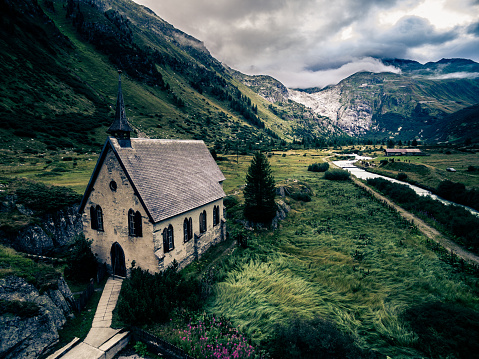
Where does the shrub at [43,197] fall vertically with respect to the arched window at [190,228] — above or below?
above

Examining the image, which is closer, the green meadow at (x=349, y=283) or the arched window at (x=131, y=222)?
the green meadow at (x=349, y=283)

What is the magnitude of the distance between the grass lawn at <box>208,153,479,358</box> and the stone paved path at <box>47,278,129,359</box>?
6.75 metres

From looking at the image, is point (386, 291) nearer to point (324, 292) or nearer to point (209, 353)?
point (324, 292)

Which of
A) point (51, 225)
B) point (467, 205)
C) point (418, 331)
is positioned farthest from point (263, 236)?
point (467, 205)

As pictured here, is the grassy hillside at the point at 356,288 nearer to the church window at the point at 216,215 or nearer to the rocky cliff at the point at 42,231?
the church window at the point at 216,215

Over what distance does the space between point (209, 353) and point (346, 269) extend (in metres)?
A: 16.8

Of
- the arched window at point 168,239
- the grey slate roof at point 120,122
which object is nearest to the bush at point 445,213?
the arched window at point 168,239

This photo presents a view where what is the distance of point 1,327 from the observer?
38.4 ft

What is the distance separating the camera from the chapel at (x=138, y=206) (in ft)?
66.7

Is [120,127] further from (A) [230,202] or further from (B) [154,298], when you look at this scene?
(A) [230,202]

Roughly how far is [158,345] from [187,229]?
1146cm

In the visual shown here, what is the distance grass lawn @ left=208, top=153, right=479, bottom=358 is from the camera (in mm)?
16562

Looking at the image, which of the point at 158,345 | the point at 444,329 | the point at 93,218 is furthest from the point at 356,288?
the point at 93,218

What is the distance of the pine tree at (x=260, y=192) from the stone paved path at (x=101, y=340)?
23.3 metres
